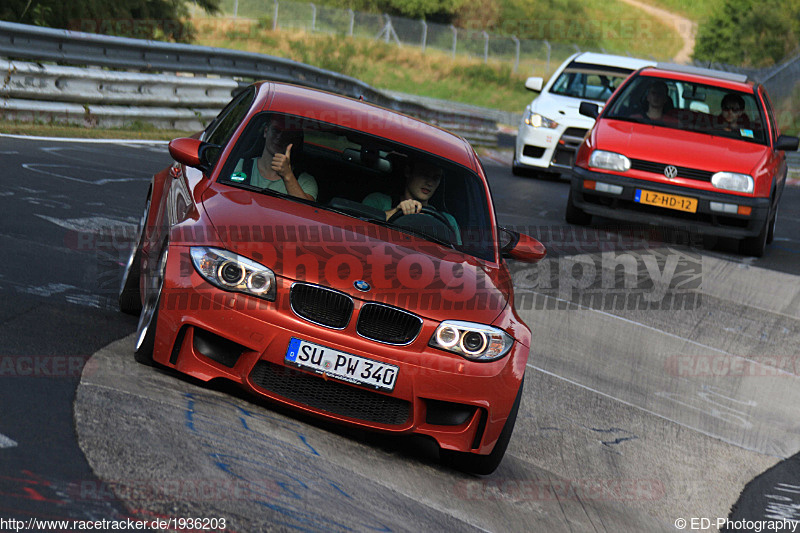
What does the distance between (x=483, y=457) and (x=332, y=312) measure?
1.03 m

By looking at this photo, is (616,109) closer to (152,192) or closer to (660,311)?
(660,311)

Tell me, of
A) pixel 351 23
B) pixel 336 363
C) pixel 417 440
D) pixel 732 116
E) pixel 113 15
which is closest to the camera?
pixel 336 363

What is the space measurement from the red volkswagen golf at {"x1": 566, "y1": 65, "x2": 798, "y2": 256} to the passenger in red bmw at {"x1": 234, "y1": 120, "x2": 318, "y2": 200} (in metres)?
5.96

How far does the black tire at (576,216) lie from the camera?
12.3m

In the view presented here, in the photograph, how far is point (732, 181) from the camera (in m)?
11.3

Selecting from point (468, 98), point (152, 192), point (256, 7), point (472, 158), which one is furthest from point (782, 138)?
point (468, 98)

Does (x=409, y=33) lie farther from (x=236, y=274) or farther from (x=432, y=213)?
(x=236, y=274)

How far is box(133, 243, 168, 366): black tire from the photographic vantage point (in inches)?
196

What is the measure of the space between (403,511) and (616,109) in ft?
28.8

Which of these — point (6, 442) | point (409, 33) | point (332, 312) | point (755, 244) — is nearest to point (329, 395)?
point (332, 312)

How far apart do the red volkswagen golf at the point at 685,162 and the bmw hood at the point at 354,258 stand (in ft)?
19.8

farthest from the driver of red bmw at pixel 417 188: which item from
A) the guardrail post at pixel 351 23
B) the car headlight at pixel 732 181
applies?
the guardrail post at pixel 351 23

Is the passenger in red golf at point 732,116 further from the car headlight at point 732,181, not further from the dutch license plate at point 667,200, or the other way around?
the dutch license plate at point 667,200

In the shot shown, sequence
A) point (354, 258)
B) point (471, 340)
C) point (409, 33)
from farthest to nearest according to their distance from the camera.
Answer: point (409, 33), point (354, 258), point (471, 340)
